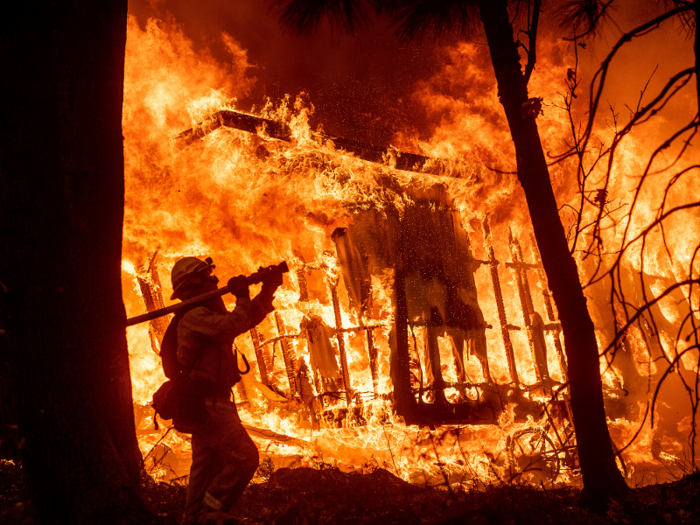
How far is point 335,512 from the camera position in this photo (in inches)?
148

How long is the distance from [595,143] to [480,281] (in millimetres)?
4639

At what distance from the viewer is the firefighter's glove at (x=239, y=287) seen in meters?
4.10

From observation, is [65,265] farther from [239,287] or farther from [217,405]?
[217,405]

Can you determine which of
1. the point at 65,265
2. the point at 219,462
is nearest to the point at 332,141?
the point at 219,462

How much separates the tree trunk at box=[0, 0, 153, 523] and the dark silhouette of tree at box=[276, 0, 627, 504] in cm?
220

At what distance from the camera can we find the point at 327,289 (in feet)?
26.3

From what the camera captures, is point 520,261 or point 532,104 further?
point 520,261

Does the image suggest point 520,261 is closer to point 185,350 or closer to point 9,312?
point 185,350

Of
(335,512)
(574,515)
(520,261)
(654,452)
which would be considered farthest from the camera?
(654,452)

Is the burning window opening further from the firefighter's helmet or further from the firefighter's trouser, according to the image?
the firefighter's trouser

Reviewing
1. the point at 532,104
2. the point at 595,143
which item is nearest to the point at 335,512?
the point at 532,104

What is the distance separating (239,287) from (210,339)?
0.53 metres

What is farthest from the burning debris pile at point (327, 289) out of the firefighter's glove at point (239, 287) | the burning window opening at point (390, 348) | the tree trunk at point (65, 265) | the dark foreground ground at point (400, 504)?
the tree trunk at point (65, 265)

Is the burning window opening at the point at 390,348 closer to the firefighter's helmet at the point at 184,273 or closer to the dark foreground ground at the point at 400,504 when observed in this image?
the dark foreground ground at the point at 400,504
